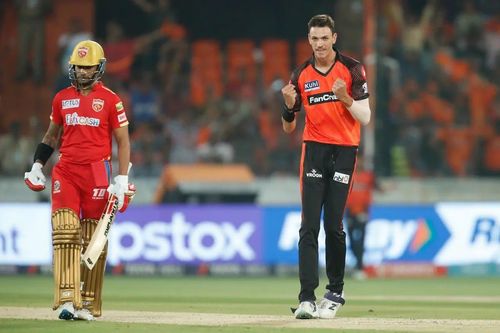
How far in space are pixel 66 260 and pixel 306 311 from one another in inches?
76.0

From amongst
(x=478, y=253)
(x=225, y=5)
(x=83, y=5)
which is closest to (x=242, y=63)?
(x=225, y=5)

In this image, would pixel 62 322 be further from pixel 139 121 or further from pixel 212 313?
pixel 139 121

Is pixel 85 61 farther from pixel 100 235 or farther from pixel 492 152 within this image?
pixel 492 152

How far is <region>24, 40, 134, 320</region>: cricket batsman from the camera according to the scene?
9305mm

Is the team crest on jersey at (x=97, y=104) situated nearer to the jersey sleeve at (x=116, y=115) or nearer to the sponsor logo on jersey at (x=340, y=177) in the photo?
the jersey sleeve at (x=116, y=115)

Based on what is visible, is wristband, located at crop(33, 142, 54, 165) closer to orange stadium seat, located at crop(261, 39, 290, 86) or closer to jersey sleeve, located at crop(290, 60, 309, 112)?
jersey sleeve, located at crop(290, 60, 309, 112)

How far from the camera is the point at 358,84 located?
9.67 meters

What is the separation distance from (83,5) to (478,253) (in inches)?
377

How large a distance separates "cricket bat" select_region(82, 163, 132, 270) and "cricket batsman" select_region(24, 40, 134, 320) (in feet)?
0.19

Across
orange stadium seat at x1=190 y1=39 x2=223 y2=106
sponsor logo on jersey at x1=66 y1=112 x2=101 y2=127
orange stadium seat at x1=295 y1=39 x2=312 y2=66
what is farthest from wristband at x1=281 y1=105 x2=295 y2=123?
orange stadium seat at x1=295 y1=39 x2=312 y2=66

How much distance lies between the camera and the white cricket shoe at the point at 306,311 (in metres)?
9.58

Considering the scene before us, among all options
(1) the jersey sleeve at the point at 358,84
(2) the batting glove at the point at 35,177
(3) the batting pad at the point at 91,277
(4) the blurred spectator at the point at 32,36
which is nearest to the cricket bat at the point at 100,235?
(3) the batting pad at the point at 91,277

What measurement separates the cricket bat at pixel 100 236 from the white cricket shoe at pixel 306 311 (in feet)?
5.36

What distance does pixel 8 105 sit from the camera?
23219 millimetres
